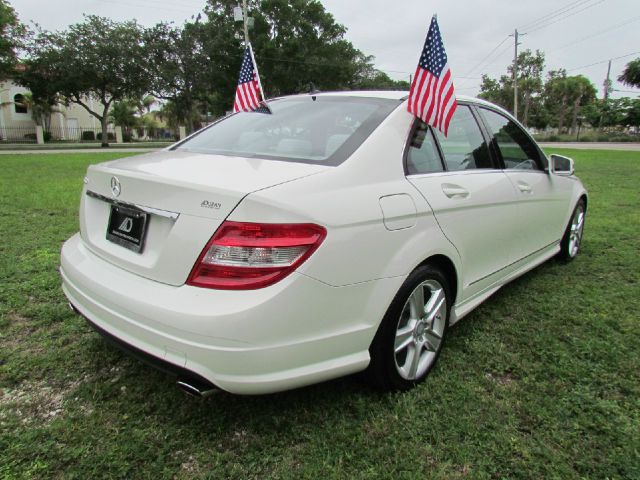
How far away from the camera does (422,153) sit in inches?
100

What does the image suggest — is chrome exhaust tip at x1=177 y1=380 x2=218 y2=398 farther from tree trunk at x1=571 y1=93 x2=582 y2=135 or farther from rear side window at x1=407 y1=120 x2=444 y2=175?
tree trunk at x1=571 y1=93 x2=582 y2=135

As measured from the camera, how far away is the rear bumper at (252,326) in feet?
5.80

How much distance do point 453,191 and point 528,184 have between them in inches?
46.9

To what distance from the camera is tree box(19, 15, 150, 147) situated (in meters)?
30.2

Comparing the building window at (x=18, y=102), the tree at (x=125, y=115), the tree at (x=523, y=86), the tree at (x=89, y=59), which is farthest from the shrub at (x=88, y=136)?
the tree at (x=523, y=86)

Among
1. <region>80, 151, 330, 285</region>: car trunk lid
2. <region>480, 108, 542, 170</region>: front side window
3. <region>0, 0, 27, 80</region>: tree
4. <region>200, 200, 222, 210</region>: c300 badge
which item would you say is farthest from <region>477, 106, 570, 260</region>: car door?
<region>0, 0, 27, 80</region>: tree

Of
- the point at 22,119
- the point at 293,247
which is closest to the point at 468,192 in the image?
the point at 293,247

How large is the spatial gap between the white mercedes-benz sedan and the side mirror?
1205 mm

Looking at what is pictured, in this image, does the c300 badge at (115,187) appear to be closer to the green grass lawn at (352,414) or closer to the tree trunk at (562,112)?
the green grass lawn at (352,414)

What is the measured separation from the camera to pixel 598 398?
7.88 ft

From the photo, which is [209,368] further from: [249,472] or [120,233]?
[120,233]

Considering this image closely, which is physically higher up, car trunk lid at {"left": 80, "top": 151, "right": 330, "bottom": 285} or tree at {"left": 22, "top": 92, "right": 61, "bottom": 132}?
tree at {"left": 22, "top": 92, "right": 61, "bottom": 132}

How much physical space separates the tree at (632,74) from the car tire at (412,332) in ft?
187

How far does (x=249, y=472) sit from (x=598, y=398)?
5.78 feet
